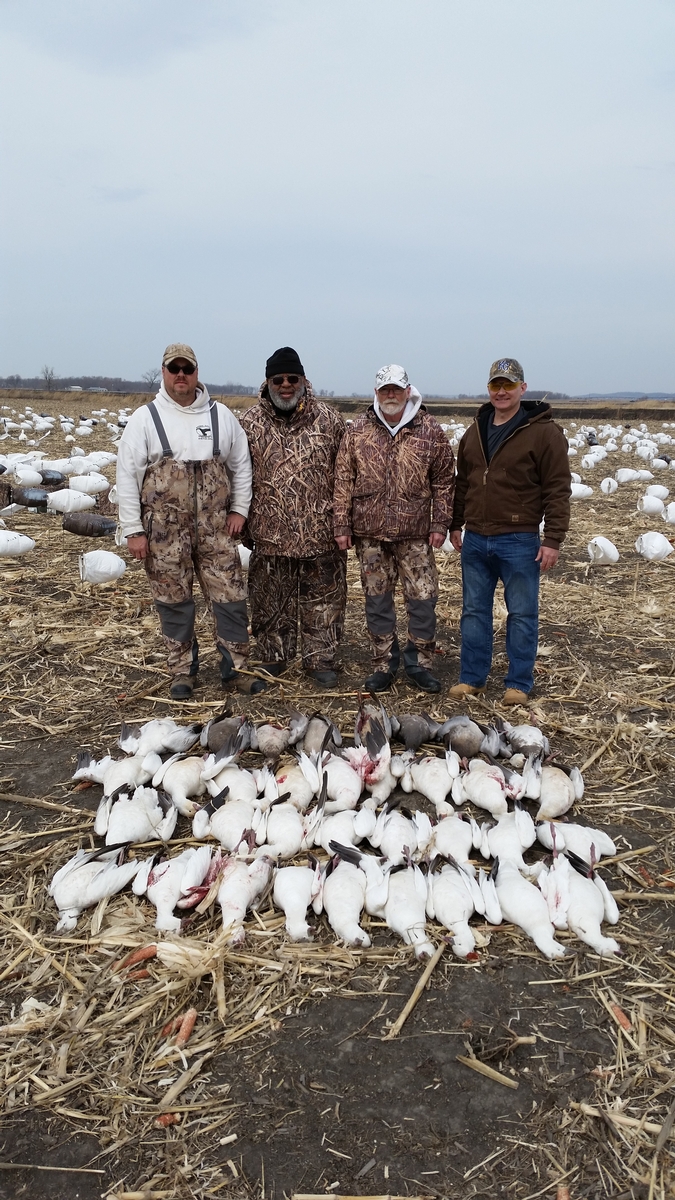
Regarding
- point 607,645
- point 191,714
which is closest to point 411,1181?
point 191,714

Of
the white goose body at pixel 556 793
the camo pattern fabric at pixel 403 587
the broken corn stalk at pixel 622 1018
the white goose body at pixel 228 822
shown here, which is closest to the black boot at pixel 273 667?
the camo pattern fabric at pixel 403 587

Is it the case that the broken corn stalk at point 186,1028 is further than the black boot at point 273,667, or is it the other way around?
the black boot at point 273,667

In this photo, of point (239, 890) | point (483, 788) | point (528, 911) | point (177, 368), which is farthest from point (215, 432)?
point (528, 911)

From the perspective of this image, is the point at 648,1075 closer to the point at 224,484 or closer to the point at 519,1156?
the point at 519,1156

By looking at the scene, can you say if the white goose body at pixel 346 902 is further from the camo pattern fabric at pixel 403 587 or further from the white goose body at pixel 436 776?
the camo pattern fabric at pixel 403 587

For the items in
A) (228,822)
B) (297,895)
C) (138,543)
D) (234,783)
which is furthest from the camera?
(138,543)

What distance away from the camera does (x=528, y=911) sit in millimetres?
3240

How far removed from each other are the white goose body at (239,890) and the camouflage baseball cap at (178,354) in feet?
9.98

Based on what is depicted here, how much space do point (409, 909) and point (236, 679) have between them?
2716 mm

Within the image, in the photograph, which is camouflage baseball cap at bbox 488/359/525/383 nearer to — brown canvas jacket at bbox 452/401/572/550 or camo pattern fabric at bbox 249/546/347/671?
brown canvas jacket at bbox 452/401/572/550

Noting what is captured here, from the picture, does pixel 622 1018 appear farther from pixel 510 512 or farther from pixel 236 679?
pixel 236 679

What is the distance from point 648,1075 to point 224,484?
156 inches

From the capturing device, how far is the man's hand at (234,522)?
5.29m

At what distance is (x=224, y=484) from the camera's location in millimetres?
5164
